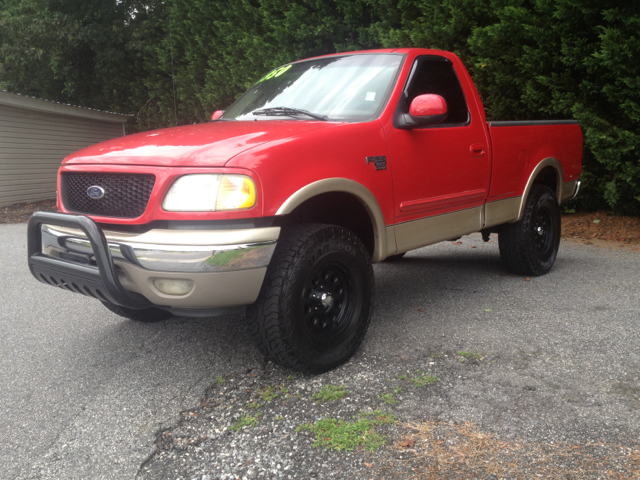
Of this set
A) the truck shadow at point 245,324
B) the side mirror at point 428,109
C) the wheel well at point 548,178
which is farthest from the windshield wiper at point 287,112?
the wheel well at point 548,178

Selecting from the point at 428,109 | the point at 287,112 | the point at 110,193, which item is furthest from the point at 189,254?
the point at 428,109

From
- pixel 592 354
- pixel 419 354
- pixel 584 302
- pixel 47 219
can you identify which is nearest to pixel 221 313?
pixel 47 219

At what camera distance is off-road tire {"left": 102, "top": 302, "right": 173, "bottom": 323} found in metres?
3.95

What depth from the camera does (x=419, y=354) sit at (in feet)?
11.4

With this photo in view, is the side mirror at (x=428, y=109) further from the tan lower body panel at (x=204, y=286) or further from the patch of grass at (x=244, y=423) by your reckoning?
the patch of grass at (x=244, y=423)

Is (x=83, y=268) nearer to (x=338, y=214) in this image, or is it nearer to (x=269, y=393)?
(x=269, y=393)

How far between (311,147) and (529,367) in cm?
177

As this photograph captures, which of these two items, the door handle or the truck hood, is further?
the door handle

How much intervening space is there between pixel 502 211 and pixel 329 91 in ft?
6.03

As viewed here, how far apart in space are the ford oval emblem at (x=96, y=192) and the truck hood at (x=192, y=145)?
15cm

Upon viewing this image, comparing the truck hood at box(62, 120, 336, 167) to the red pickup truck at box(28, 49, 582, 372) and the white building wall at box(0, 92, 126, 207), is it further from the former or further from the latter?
the white building wall at box(0, 92, 126, 207)

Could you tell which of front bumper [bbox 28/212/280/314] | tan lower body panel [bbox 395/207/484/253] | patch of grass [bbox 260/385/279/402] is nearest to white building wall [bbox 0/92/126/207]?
front bumper [bbox 28/212/280/314]

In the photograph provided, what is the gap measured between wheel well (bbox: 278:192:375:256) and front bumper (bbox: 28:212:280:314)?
545mm

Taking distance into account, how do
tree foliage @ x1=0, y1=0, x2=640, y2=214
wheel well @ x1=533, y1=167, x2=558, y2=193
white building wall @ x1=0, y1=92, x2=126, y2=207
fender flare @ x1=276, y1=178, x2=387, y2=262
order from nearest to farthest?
1. fender flare @ x1=276, y1=178, x2=387, y2=262
2. wheel well @ x1=533, y1=167, x2=558, y2=193
3. tree foliage @ x1=0, y1=0, x2=640, y2=214
4. white building wall @ x1=0, y1=92, x2=126, y2=207
